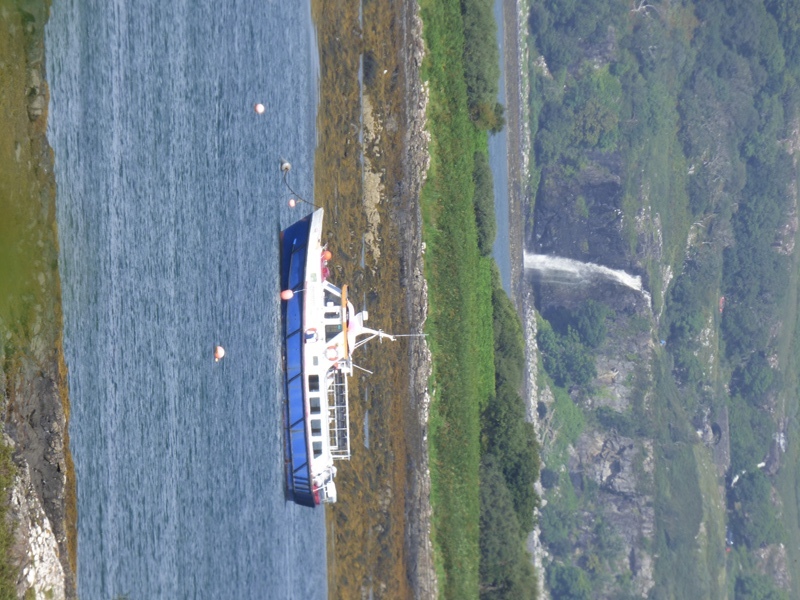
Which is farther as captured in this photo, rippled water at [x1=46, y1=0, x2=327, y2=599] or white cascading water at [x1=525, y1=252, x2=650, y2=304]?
white cascading water at [x1=525, y1=252, x2=650, y2=304]

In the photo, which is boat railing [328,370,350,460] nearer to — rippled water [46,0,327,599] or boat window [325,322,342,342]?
boat window [325,322,342,342]

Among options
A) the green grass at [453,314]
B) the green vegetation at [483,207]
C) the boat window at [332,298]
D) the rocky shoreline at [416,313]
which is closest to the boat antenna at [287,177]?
the boat window at [332,298]

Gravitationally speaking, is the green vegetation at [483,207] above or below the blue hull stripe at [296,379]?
above

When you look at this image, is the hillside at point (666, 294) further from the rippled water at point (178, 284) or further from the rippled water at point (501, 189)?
the rippled water at point (178, 284)

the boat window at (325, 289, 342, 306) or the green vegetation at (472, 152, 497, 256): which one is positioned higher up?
the green vegetation at (472, 152, 497, 256)

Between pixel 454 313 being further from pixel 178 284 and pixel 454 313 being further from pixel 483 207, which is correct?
pixel 178 284

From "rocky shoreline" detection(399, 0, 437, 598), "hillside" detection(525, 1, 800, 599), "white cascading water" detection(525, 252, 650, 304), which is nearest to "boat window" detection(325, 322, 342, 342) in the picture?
"rocky shoreline" detection(399, 0, 437, 598)

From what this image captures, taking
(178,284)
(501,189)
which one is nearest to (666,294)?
(501,189)
